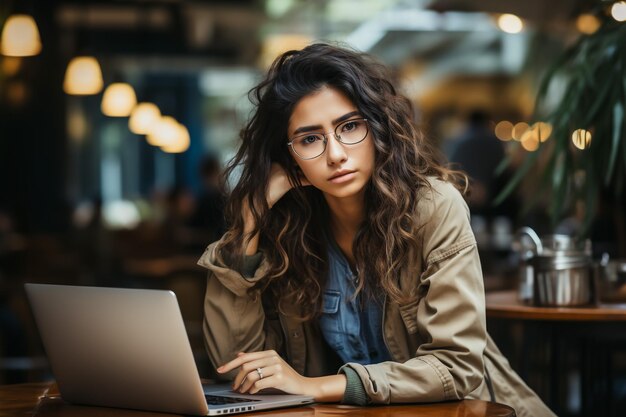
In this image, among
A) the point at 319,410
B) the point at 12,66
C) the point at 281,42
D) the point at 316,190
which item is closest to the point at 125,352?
the point at 319,410

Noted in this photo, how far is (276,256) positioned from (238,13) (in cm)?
994

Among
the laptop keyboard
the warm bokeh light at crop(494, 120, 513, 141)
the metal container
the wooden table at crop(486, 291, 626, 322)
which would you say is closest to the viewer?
the laptop keyboard

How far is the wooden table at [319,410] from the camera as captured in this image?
68.5 inches

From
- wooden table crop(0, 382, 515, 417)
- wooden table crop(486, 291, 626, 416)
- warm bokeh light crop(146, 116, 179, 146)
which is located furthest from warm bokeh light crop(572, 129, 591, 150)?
warm bokeh light crop(146, 116, 179, 146)

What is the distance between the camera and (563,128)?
10.7 ft

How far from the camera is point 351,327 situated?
2.17 metres

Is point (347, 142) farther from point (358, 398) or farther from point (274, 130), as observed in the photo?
point (358, 398)

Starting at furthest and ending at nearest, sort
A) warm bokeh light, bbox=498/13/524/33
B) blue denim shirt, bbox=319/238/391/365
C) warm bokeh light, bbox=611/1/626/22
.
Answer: warm bokeh light, bbox=498/13/524/33
warm bokeh light, bbox=611/1/626/22
blue denim shirt, bbox=319/238/391/365

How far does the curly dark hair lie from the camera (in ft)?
6.78

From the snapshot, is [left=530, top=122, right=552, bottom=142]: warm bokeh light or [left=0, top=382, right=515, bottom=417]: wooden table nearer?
[left=0, top=382, right=515, bottom=417]: wooden table

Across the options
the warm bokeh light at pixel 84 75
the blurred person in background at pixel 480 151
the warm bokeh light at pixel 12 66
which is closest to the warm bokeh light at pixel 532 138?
the blurred person in background at pixel 480 151

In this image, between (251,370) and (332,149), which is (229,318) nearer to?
(251,370)

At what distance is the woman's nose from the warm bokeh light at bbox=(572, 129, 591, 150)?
56.1 inches

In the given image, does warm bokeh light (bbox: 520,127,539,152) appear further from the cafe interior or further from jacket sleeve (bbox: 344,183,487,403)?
jacket sleeve (bbox: 344,183,487,403)
